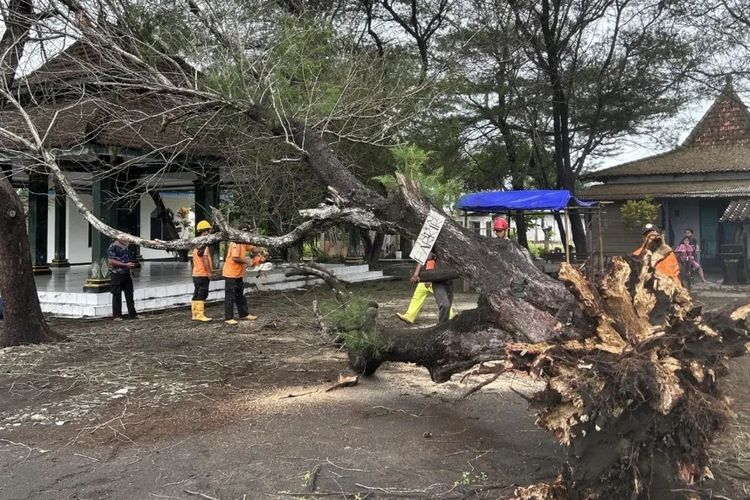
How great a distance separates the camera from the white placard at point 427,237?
15.5 ft

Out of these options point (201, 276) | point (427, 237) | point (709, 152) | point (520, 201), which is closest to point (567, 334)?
point (427, 237)

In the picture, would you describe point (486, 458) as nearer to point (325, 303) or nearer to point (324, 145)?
point (325, 303)

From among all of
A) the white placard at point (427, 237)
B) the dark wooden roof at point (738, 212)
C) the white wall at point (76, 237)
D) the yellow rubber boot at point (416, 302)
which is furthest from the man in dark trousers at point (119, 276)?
the dark wooden roof at point (738, 212)

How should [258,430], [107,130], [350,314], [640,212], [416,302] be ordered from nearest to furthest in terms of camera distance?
[258,430]
[350,314]
[416,302]
[107,130]
[640,212]

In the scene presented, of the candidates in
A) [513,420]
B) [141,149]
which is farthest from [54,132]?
[513,420]

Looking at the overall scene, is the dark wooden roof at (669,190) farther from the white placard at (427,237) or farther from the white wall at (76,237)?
the white placard at (427,237)

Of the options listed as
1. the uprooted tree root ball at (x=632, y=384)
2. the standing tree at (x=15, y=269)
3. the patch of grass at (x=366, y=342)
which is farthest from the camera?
the standing tree at (x=15, y=269)

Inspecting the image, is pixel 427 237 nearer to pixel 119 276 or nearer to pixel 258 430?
pixel 258 430

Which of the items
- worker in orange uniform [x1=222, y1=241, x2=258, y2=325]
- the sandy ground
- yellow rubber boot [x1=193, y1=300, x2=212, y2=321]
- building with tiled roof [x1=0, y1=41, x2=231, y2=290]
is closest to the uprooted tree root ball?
the sandy ground

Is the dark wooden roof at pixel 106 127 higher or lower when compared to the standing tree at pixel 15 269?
higher

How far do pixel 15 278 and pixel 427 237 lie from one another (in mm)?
6013

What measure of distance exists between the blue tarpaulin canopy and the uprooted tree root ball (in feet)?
37.4

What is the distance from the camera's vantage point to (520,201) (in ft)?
52.1

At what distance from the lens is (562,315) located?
152 inches
